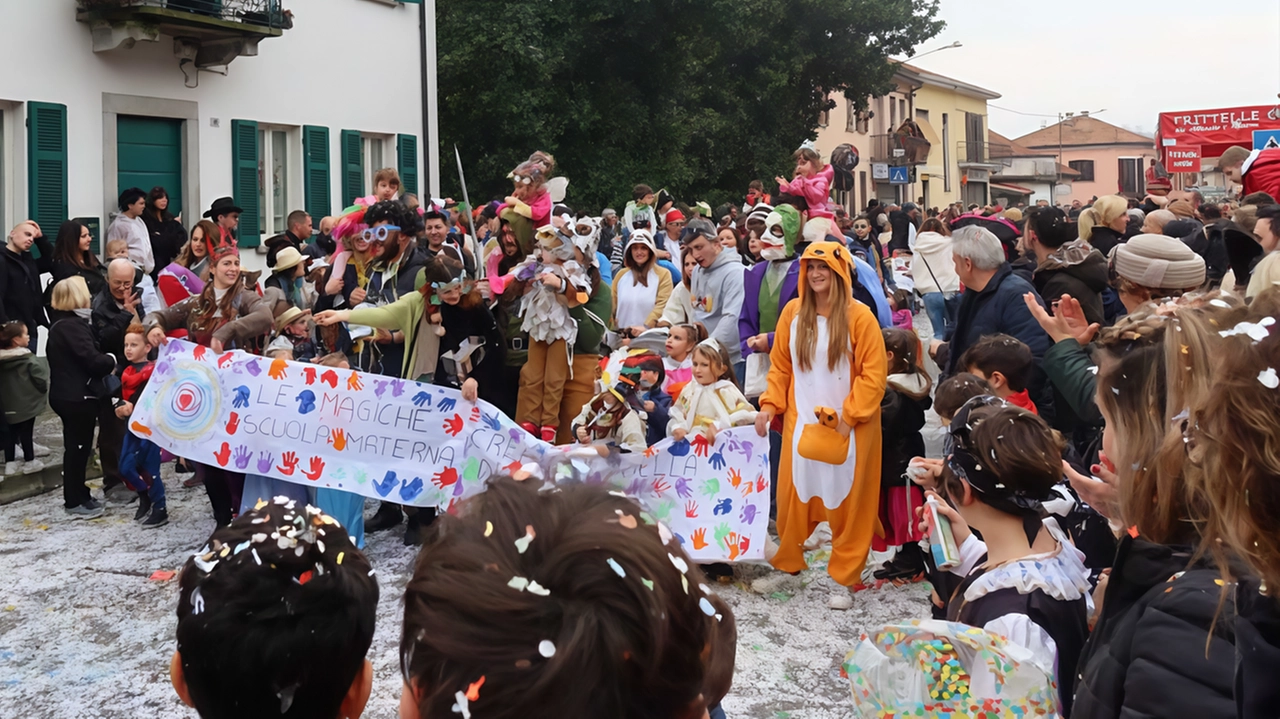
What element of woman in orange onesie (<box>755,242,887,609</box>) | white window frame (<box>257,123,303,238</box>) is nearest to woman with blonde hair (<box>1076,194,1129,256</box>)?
woman in orange onesie (<box>755,242,887,609</box>)

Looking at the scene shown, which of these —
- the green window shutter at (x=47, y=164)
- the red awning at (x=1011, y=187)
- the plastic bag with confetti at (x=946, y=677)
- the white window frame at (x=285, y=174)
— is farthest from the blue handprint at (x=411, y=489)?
the red awning at (x=1011, y=187)

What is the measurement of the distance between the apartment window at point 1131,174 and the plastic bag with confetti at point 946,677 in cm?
10027

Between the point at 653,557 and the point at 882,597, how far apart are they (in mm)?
5325

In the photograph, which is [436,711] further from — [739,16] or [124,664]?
[739,16]

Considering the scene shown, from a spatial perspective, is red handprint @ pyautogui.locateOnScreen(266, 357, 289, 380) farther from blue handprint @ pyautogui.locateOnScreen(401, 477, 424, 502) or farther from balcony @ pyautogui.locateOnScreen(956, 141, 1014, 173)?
balcony @ pyautogui.locateOnScreen(956, 141, 1014, 173)

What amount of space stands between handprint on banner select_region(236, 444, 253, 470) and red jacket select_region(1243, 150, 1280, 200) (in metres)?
5.57

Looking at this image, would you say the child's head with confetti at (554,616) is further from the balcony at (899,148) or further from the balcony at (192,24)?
the balcony at (899,148)

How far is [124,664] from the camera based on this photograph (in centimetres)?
548

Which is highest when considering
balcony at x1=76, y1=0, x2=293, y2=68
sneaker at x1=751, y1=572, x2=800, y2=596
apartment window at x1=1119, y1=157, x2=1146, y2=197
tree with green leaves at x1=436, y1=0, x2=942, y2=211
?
apartment window at x1=1119, y1=157, x2=1146, y2=197

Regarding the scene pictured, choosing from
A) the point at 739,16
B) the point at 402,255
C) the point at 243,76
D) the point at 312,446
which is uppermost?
the point at 739,16

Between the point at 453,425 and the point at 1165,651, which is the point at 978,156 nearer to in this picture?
the point at 453,425

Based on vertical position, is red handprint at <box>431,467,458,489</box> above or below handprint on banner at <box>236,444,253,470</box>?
below

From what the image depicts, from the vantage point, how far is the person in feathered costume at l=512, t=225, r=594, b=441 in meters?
7.56

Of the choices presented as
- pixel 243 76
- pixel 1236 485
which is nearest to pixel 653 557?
pixel 1236 485
